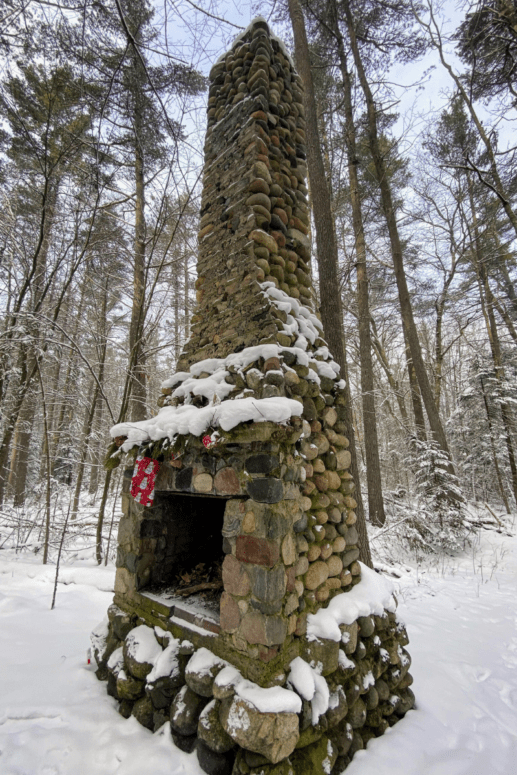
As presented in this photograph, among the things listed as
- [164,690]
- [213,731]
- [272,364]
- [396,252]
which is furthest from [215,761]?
[396,252]

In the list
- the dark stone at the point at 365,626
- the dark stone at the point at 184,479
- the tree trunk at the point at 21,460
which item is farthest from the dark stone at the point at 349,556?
the tree trunk at the point at 21,460

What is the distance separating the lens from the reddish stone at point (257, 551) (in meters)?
1.78

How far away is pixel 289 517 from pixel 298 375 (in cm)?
95

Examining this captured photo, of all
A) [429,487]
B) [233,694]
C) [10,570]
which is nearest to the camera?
[233,694]

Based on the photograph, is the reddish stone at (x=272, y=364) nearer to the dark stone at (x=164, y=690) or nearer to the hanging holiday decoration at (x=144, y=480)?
the hanging holiday decoration at (x=144, y=480)

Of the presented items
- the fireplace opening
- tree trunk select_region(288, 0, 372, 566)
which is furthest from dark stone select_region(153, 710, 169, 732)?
tree trunk select_region(288, 0, 372, 566)

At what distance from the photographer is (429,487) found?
22.6ft

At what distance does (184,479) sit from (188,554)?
1057 millimetres

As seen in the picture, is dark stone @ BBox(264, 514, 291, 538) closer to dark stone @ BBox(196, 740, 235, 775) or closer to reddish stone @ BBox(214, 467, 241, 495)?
reddish stone @ BBox(214, 467, 241, 495)

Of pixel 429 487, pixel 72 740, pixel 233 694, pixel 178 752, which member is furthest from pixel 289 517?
pixel 429 487

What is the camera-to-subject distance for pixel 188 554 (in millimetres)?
2879

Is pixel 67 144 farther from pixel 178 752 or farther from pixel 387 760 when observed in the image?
pixel 387 760

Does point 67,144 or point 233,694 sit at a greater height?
point 67,144

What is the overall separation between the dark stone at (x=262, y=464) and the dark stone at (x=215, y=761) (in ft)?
4.61
